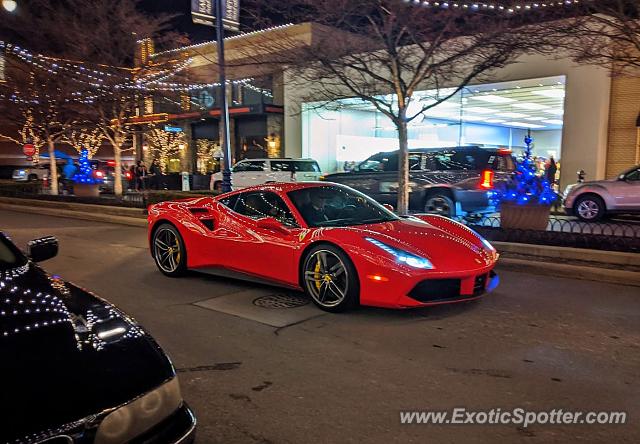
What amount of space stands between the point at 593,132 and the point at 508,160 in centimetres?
673

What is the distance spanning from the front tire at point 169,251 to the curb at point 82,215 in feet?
21.1

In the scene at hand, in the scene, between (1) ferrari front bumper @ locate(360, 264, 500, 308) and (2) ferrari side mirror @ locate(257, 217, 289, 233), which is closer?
(1) ferrari front bumper @ locate(360, 264, 500, 308)

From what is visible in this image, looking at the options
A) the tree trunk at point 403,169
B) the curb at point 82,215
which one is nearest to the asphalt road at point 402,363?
the tree trunk at point 403,169

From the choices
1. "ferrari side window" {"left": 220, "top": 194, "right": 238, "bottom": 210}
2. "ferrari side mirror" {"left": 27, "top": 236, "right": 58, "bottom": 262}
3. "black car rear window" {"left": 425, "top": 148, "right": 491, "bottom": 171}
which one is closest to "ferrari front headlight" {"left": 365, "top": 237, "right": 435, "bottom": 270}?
"ferrari side window" {"left": 220, "top": 194, "right": 238, "bottom": 210}

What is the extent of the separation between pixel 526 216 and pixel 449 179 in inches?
110

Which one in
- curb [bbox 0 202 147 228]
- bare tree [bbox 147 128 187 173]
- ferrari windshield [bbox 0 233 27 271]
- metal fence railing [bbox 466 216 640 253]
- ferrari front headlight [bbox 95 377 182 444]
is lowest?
curb [bbox 0 202 147 228]

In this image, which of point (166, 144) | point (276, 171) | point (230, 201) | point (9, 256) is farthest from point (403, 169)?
point (166, 144)

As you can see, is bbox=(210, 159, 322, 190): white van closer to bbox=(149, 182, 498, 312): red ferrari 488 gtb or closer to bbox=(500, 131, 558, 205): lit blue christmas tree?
bbox=(500, 131, 558, 205): lit blue christmas tree

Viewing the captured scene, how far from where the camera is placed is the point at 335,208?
651 cm

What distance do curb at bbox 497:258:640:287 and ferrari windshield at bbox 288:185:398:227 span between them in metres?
2.60

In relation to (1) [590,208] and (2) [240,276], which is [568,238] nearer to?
(1) [590,208]

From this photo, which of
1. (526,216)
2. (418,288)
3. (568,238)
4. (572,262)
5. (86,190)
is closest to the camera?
(418,288)

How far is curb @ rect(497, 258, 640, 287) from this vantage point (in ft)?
23.2

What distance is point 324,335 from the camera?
5.05 meters
